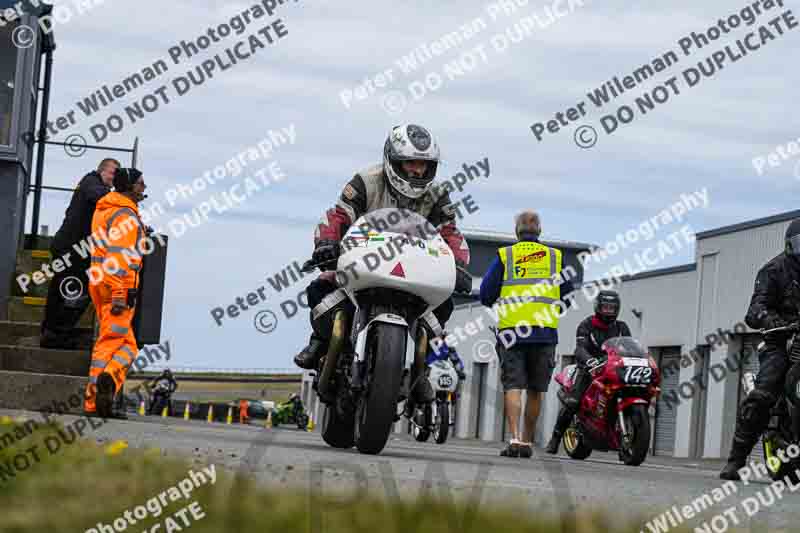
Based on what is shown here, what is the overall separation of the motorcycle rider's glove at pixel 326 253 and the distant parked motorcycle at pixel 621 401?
15.9 ft

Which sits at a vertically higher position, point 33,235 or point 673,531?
point 33,235

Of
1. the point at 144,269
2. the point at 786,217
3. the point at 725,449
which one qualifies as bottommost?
the point at 725,449

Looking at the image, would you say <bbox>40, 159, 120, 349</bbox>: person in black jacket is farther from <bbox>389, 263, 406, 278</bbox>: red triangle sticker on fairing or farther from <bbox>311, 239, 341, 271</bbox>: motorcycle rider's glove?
<bbox>389, 263, 406, 278</bbox>: red triangle sticker on fairing

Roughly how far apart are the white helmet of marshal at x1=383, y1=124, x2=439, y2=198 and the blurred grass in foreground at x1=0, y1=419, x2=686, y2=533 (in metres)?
4.81

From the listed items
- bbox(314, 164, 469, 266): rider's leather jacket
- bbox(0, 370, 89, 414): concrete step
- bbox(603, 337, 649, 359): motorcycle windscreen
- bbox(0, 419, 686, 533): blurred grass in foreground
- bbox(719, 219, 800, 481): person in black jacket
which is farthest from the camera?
bbox(603, 337, 649, 359): motorcycle windscreen

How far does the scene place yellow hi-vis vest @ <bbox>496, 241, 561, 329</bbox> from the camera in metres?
13.1

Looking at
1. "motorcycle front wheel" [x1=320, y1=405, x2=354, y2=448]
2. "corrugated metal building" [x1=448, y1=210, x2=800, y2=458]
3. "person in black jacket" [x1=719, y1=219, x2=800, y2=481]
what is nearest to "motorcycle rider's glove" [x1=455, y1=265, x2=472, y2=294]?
"motorcycle front wheel" [x1=320, y1=405, x2=354, y2=448]

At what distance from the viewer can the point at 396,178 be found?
9.20 m

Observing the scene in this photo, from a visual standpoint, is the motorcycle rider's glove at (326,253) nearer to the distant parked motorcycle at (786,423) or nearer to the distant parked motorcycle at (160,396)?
the distant parked motorcycle at (786,423)

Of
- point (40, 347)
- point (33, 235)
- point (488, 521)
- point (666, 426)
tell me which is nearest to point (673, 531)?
point (488, 521)

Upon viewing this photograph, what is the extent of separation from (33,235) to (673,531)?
48.5ft

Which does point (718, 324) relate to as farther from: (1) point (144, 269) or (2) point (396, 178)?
(2) point (396, 178)

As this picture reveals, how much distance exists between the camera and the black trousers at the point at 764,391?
33.3 feet

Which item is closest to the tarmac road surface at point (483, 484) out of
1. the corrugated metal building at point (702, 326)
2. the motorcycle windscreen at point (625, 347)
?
the motorcycle windscreen at point (625, 347)
